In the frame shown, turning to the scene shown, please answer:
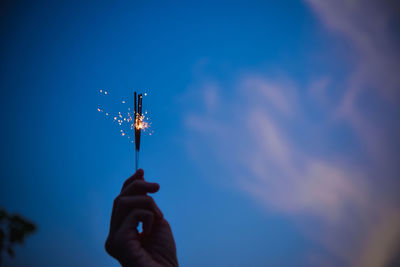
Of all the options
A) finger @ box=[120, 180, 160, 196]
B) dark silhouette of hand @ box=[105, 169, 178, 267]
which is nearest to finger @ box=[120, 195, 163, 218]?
dark silhouette of hand @ box=[105, 169, 178, 267]

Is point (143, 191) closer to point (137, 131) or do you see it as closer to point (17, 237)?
point (137, 131)

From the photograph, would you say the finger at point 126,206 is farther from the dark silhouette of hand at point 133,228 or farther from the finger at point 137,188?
the finger at point 137,188

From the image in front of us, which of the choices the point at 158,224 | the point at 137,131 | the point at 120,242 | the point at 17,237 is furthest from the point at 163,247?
the point at 17,237

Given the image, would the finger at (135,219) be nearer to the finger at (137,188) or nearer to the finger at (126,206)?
the finger at (126,206)

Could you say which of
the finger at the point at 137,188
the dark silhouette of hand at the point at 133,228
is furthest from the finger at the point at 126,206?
the finger at the point at 137,188

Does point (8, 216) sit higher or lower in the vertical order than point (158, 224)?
higher

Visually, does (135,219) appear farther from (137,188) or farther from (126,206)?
(137,188)

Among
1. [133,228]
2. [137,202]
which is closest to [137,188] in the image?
[137,202]

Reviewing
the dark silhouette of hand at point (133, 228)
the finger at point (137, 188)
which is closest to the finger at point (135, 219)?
the dark silhouette of hand at point (133, 228)

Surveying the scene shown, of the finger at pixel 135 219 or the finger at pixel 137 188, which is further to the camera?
the finger at pixel 137 188

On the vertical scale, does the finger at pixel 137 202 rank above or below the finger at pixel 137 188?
below

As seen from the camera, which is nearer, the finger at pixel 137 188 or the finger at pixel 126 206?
the finger at pixel 126 206
